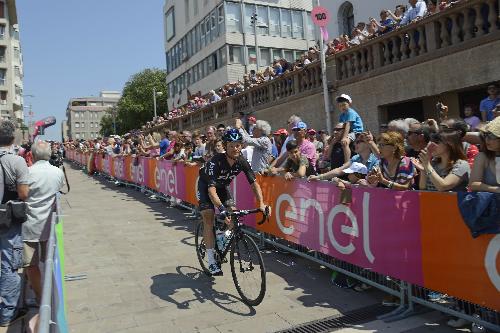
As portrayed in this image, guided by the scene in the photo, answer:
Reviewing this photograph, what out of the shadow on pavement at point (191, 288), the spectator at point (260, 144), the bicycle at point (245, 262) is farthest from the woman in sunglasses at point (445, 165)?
the spectator at point (260, 144)

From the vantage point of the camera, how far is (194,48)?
43.1 metres

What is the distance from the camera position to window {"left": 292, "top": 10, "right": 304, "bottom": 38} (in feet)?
133

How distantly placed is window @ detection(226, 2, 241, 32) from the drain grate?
34353mm

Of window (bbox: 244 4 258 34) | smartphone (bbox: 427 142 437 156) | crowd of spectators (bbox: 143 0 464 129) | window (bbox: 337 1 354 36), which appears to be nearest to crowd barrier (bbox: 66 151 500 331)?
smartphone (bbox: 427 142 437 156)

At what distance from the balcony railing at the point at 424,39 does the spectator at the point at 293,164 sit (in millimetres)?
5329

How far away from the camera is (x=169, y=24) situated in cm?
4941

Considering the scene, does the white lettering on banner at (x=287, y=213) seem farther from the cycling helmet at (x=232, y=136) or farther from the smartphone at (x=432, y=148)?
the smartphone at (x=432, y=148)

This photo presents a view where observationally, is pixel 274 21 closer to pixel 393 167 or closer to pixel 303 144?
pixel 303 144

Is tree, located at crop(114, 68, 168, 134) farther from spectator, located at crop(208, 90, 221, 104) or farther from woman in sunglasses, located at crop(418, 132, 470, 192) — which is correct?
woman in sunglasses, located at crop(418, 132, 470, 192)

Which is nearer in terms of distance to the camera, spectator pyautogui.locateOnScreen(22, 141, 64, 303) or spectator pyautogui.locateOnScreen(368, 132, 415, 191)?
spectator pyautogui.locateOnScreen(368, 132, 415, 191)

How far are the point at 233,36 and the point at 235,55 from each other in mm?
1506

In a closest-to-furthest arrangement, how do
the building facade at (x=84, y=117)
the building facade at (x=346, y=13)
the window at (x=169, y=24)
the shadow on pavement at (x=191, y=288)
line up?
the shadow on pavement at (x=191, y=288) → the building facade at (x=346, y=13) → the window at (x=169, y=24) → the building facade at (x=84, y=117)

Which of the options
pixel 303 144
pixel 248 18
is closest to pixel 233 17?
pixel 248 18

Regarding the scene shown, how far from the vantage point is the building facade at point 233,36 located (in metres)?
37.5
